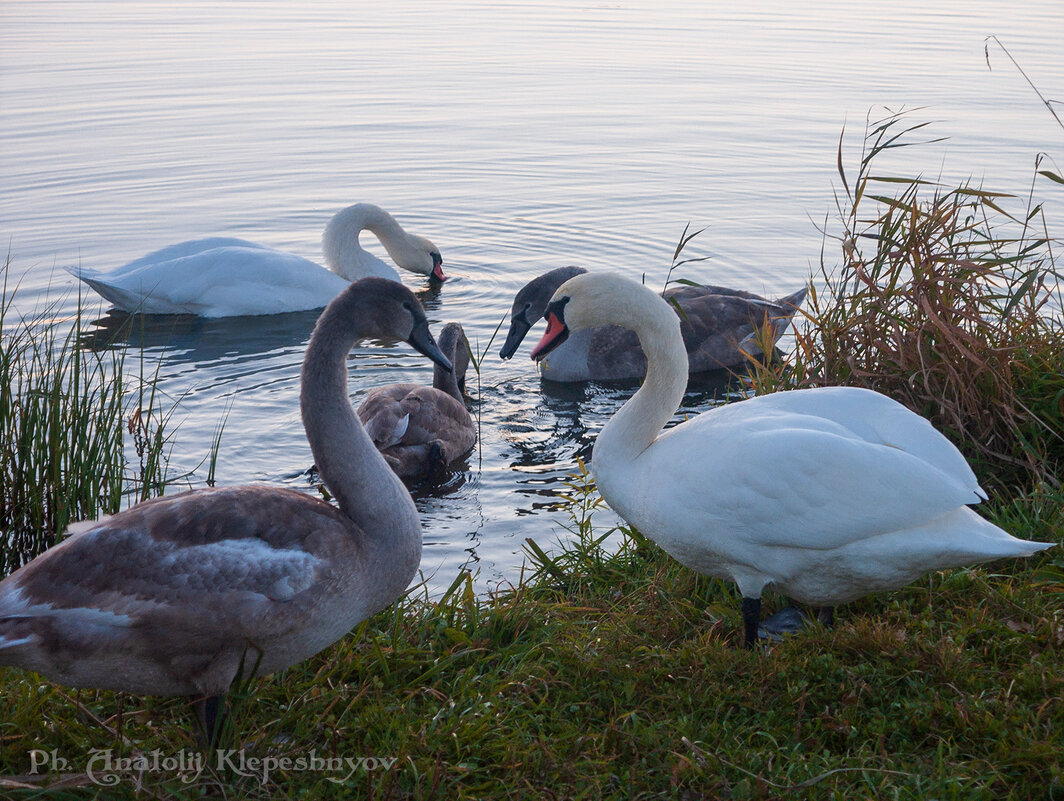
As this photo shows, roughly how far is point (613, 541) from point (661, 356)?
67.0 inches

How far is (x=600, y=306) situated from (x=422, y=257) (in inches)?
248

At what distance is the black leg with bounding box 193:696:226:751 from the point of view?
3.42 meters

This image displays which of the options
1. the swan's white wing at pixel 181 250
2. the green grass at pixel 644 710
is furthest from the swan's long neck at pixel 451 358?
the green grass at pixel 644 710

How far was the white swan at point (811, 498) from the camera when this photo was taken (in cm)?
383

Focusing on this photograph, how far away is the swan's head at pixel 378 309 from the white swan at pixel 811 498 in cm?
102

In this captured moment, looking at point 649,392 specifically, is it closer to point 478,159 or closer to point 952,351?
point 952,351

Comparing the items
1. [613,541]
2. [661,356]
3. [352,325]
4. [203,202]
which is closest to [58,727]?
[352,325]

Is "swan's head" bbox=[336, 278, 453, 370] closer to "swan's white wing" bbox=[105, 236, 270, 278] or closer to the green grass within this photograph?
the green grass

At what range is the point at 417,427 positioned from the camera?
22.8ft

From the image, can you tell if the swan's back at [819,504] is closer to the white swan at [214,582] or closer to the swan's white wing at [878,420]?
the swan's white wing at [878,420]

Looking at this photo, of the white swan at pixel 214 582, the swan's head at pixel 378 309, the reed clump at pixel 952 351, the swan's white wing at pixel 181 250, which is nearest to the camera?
the white swan at pixel 214 582

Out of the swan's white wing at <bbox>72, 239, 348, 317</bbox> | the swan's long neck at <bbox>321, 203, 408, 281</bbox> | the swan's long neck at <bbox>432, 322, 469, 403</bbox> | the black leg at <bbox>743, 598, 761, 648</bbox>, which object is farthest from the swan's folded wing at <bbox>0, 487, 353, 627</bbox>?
the swan's long neck at <bbox>321, 203, 408, 281</bbox>

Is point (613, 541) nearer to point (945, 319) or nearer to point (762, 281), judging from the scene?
point (945, 319)

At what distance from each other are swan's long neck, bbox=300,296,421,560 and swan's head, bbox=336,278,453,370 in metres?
0.15
